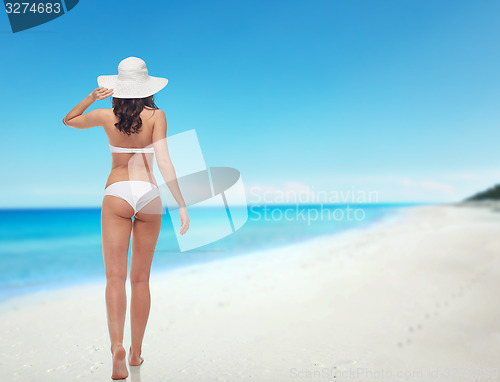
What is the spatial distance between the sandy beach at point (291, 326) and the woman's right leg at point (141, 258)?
1.07 feet

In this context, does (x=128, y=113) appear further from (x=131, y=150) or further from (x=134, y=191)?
(x=134, y=191)

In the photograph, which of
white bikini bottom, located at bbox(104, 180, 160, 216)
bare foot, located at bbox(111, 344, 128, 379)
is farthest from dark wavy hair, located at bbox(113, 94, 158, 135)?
bare foot, located at bbox(111, 344, 128, 379)

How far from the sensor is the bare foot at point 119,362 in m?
2.17

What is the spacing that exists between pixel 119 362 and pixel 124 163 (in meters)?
1.22

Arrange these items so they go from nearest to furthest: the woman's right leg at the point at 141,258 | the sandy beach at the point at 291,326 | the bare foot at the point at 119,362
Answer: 1. the bare foot at the point at 119,362
2. the woman's right leg at the point at 141,258
3. the sandy beach at the point at 291,326

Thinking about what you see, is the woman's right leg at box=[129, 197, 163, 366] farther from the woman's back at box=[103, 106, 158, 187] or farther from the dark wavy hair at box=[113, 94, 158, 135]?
the dark wavy hair at box=[113, 94, 158, 135]

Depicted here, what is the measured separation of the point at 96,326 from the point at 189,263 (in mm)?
3580

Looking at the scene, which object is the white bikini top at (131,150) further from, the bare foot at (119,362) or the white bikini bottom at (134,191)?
the bare foot at (119,362)

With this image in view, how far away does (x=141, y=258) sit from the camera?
A: 2.39m

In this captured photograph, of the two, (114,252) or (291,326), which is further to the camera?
(291,326)

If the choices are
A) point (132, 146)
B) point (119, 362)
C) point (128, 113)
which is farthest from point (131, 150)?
point (119, 362)

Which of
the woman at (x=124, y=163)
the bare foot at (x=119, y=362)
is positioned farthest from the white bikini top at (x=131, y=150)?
the bare foot at (x=119, y=362)

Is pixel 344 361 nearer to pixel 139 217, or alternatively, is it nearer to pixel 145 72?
pixel 139 217

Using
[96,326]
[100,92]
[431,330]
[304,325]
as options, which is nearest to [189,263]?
[96,326]
